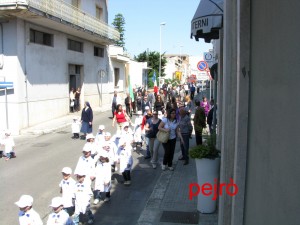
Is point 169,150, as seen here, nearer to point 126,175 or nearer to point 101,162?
point 126,175

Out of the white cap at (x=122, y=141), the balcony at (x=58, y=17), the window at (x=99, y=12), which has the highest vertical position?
the window at (x=99, y=12)

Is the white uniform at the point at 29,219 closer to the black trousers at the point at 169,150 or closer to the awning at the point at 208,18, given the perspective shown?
the awning at the point at 208,18

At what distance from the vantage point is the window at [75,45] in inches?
1069

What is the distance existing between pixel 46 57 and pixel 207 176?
17.6 metres

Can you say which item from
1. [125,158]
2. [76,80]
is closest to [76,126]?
[125,158]

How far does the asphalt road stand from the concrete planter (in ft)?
4.57

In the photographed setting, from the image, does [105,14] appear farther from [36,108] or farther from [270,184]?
[270,184]

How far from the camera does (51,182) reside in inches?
402

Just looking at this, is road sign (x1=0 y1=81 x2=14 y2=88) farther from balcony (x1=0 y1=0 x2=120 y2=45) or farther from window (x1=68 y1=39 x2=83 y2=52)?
window (x1=68 y1=39 x2=83 y2=52)

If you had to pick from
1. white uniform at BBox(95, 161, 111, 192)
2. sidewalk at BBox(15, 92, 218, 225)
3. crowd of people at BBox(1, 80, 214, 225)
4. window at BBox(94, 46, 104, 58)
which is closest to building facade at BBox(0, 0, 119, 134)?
window at BBox(94, 46, 104, 58)

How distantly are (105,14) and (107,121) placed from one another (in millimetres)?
15559

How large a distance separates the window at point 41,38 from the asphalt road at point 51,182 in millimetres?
7595

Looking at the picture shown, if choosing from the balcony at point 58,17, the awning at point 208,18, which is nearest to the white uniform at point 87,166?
the awning at point 208,18

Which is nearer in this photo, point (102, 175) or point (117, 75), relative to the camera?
point (102, 175)
